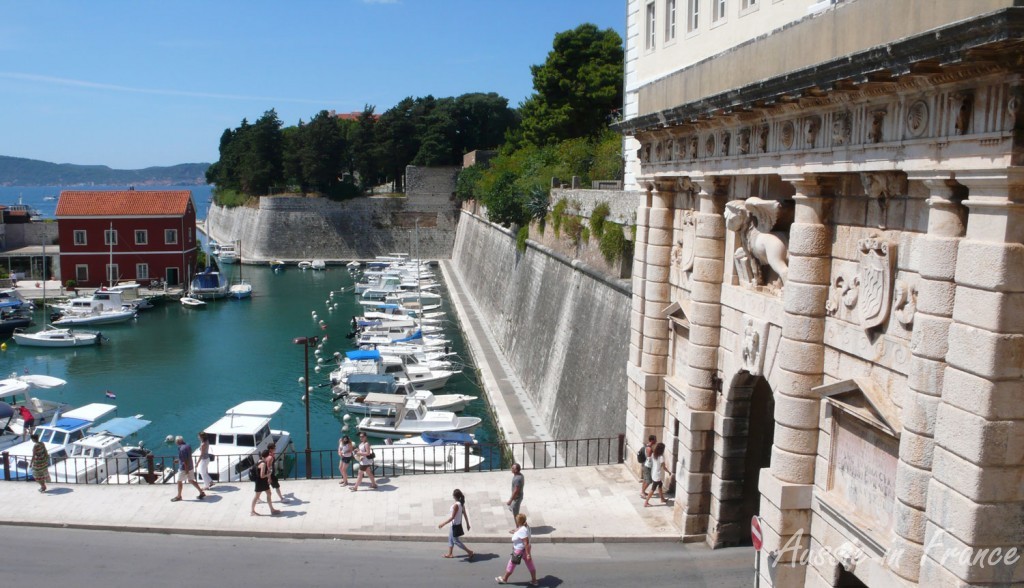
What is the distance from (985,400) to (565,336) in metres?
18.5

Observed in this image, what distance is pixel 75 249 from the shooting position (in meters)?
54.3

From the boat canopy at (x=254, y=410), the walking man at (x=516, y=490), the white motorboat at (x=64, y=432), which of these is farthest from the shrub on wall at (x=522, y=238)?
the walking man at (x=516, y=490)

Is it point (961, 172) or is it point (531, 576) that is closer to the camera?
point (961, 172)

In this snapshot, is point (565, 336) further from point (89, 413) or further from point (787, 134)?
point (787, 134)

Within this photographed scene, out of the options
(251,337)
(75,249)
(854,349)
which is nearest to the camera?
(854,349)

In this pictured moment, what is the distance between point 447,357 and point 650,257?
22.1 m

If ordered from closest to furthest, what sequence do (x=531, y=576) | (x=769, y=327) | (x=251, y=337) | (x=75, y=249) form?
(x=769, y=327) → (x=531, y=576) → (x=251, y=337) → (x=75, y=249)

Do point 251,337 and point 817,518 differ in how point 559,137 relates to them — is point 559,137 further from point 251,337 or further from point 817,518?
point 817,518

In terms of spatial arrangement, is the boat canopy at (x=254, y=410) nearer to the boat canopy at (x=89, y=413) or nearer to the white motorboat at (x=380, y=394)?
the white motorboat at (x=380, y=394)

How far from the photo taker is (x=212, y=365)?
3641cm

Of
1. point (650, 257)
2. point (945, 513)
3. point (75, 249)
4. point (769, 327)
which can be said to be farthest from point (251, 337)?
point (945, 513)

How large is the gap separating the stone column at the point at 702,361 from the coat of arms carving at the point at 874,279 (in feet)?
11.3

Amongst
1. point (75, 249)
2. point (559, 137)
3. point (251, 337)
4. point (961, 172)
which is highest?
point (559, 137)

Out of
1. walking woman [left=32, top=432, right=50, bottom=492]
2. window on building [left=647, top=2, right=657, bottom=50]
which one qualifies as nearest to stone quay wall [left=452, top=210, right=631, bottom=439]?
window on building [left=647, top=2, right=657, bottom=50]
